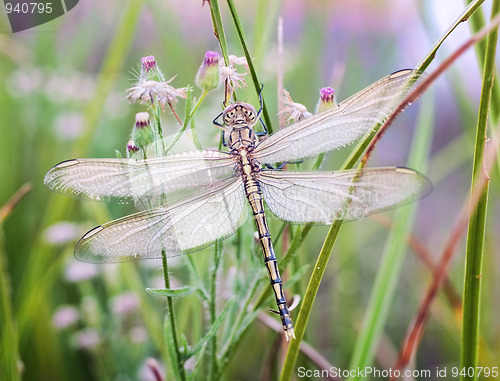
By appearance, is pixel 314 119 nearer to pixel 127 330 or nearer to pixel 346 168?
pixel 346 168

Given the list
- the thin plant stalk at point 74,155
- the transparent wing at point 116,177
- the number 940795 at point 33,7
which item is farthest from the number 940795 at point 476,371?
the number 940795 at point 33,7

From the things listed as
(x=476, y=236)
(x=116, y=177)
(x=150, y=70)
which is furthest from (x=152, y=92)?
(x=476, y=236)

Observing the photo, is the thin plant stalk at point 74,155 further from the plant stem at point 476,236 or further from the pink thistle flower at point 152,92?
the plant stem at point 476,236

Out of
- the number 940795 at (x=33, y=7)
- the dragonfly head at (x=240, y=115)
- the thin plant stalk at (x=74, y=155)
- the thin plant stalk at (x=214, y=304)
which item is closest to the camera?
the thin plant stalk at (x=214, y=304)

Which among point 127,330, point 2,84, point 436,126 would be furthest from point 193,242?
point 436,126

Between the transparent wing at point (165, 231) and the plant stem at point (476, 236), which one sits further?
the transparent wing at point (165, 231)

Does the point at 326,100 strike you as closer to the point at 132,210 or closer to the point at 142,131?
the point at 142,131
